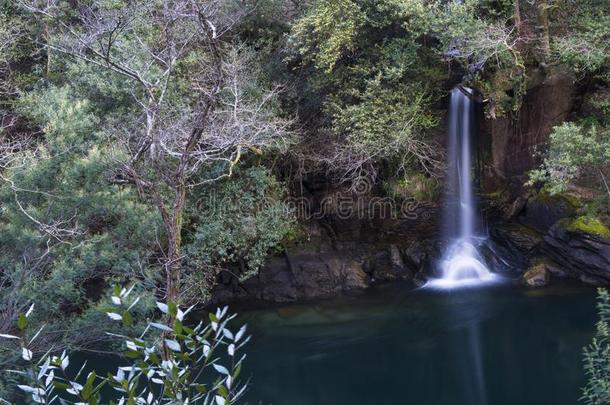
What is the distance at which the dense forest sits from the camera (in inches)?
396

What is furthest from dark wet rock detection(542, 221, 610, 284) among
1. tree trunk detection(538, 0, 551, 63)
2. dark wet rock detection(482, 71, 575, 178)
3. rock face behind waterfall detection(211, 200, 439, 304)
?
tree trunk detection(538, 0, 551, 63)

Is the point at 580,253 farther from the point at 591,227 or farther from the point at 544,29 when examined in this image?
the point at 544,29

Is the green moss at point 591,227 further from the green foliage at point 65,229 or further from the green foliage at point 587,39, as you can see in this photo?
the green foliage at point 65,229

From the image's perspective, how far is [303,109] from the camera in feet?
45.9

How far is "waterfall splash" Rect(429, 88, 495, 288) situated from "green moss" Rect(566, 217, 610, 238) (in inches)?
94.1

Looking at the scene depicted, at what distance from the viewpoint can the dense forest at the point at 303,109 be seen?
10070mm

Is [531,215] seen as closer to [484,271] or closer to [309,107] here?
[484,271]

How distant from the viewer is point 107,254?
833 centimetres

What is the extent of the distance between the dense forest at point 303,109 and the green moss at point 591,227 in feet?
0.15

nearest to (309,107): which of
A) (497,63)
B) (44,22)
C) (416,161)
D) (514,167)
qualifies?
(416,161)

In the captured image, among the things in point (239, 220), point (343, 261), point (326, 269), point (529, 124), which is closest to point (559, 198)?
point (529, 124)

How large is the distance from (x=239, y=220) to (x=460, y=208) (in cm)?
624

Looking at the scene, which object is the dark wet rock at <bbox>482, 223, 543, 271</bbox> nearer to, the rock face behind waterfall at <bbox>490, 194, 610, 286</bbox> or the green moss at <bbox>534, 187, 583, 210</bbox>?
the rock face behind waterfall at <bbox>490, 194, 610, 286</bbox>

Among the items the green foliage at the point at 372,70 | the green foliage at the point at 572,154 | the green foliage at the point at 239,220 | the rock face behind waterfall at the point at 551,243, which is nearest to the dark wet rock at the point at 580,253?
the rock face behind waterfall at the point at 551,243
